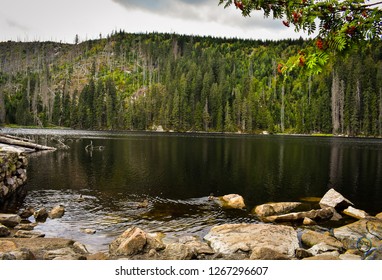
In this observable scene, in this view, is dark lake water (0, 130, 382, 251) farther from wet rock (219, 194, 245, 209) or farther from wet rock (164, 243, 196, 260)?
wet rock (164, 243, 196, 260)

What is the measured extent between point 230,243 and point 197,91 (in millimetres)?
137374

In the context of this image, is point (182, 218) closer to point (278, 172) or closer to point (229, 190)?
point (229, 190)

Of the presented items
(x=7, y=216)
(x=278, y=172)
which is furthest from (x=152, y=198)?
(x=278, y=172)

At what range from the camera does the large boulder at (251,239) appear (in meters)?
10.5

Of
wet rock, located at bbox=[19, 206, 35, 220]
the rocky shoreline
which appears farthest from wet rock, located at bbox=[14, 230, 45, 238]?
A: wet rock, located at bbox=[19, 206, 35, 220]

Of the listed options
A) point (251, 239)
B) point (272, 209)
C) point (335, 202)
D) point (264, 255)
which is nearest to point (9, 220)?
point (251, 239)

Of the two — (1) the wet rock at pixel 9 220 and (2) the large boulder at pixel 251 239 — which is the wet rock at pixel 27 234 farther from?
(2) the large boulder at pixel 251 239

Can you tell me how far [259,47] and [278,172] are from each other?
17412cm

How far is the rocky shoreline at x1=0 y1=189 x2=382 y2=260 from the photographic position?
28.6ft

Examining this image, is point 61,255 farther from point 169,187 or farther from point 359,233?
point 169,187

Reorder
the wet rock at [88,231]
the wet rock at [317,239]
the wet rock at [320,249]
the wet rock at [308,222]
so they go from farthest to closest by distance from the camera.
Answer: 1. the wet rock at [308,222]
2. the wet rock at [88,231]
3. the wet rock at [317,239]
4. the wet rock at [320,249]

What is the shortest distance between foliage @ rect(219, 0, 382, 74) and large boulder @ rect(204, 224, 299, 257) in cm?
713

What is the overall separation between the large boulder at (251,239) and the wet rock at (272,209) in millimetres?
3572

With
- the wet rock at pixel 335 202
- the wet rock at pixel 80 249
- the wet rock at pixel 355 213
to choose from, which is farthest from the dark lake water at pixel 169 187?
Answer: the wet rock at pixel 355 213
